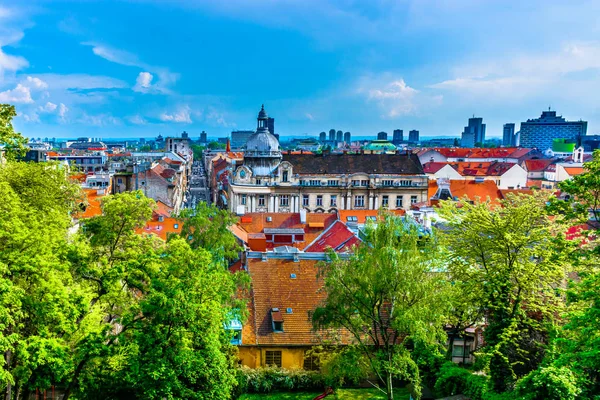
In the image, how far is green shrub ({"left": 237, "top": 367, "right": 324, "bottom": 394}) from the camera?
29516mm

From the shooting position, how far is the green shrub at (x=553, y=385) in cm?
1783

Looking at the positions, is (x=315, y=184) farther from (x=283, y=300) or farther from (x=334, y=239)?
(x=283, y=300)

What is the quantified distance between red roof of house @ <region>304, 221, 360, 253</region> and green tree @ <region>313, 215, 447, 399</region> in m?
18.9

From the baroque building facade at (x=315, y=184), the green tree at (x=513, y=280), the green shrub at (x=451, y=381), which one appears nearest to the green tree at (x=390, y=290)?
the green shrub at (x=451, y=381)

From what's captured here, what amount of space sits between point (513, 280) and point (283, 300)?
13924 mm

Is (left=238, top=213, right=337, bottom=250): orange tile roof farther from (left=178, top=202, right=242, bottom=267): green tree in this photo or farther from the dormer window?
the dormer window

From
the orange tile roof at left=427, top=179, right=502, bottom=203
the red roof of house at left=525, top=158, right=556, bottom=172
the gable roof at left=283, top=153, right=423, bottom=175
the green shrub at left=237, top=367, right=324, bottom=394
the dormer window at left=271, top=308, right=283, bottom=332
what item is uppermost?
the red roof of house at left=525, top=158, right=556, bottom=172

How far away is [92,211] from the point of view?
2205 inches

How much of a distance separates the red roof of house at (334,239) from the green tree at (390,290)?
Answer: 18860 mm

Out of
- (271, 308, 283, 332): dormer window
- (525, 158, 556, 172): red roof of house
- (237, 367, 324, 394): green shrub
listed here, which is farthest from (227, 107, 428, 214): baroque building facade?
(525, 158, 556, 172): red roof of house

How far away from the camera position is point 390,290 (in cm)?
2492

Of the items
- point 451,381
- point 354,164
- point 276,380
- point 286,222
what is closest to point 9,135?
point 276,380

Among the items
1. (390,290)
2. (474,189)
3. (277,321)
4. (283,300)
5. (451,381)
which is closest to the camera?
(390,290)

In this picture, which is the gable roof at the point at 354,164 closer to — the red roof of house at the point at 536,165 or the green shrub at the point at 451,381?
the red roof of house at the point at 536,165
